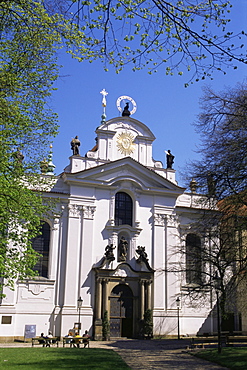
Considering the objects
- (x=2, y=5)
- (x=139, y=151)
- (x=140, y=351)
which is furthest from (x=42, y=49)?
(x=139, y=151)

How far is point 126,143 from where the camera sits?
3338cm

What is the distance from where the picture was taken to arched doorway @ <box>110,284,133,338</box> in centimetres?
2934

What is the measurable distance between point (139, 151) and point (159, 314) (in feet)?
39.5

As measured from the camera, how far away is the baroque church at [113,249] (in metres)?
28.2

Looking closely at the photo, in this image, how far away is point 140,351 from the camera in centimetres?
2047

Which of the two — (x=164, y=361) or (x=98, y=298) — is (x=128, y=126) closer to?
(x=98, y=298)

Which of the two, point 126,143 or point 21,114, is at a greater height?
point 126,143

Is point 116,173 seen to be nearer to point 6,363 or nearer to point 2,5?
point 6,363

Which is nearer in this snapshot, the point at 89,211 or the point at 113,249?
the point at 113,249

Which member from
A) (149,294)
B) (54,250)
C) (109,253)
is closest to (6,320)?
(54,250)

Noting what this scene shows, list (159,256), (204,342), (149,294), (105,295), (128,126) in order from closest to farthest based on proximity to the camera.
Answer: (204,342) < (105,295) < (149,294) < (159,256) < (128,126)

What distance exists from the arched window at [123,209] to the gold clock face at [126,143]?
10.9 feet

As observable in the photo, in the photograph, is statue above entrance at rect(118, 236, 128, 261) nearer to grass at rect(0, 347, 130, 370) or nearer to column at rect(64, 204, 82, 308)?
column at rect(64, 204, 82, 308)

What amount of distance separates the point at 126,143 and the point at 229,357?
19482mm
